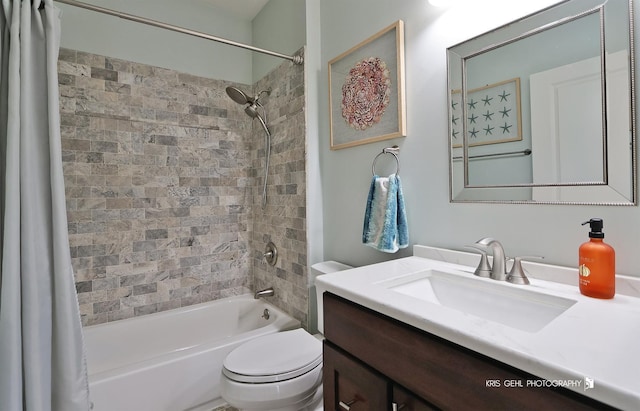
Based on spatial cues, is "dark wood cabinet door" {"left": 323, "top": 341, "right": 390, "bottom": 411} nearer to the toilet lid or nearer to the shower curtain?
the toilet lid

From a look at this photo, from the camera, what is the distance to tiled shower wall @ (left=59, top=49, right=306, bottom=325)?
1.95 metres

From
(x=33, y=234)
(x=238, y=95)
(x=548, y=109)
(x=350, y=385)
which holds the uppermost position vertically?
(x=238, y=95)

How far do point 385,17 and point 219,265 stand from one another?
2.00m

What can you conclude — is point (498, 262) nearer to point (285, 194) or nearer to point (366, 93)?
point (366, 93)

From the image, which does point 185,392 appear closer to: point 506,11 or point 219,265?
point 219,265

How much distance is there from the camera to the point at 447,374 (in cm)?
64

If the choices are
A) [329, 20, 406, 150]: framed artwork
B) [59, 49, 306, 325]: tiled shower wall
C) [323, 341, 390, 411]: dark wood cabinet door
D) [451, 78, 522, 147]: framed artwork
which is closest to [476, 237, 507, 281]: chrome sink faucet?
[451, 78, 522, 147]: framed artwork

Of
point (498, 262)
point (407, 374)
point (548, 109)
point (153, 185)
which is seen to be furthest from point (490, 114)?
point (153, 185)

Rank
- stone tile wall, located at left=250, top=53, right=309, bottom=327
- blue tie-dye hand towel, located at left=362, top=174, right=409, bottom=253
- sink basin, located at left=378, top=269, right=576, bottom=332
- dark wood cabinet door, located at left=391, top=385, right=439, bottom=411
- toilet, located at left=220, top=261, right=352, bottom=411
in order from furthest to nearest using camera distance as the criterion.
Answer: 1. stone tile wall, located at left=250, top=53, right=309, bottom=327
2. blue tie-dye hand towel, located at left=362, top=174, right=409, bottom=253
3. toilet, located at left=220, top=261, right=352, bottom=411
4. sink basin, located at left=378, top=269, right=576, bottom=332
5. dark wood cabinet door, located at left=391, top=385, right=439, bottom=411

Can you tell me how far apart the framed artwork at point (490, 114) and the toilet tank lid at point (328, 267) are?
88cm

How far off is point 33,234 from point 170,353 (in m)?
0.89

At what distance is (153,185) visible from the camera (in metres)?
2.17

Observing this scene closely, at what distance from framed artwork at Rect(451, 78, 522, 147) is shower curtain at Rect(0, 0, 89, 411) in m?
1.51

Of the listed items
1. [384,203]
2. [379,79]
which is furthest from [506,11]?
[384,203]
